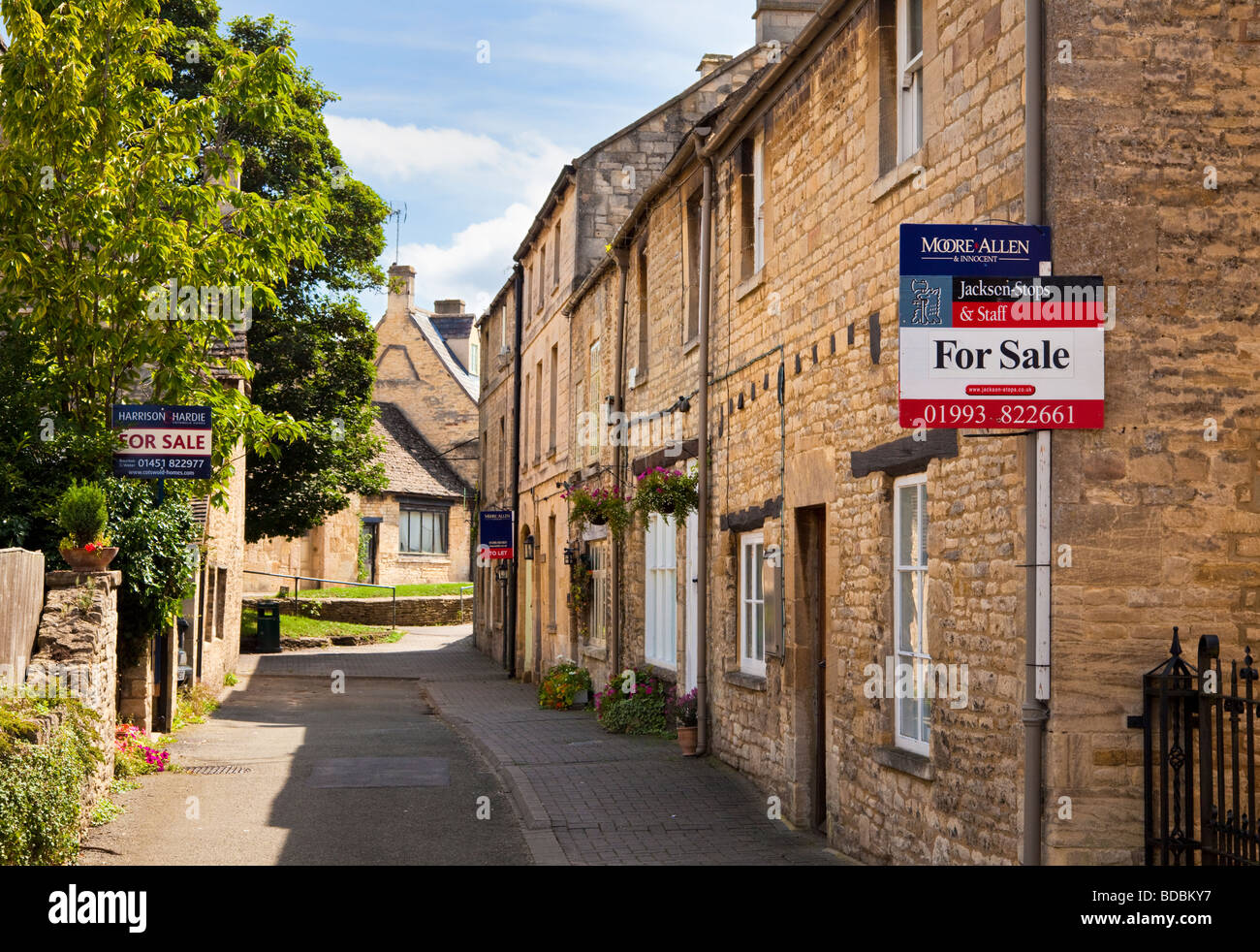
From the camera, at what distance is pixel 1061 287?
21.9 feet

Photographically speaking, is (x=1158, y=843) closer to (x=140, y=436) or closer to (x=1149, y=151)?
(x=1149, y=151)

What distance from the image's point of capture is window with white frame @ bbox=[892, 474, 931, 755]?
8.47 m

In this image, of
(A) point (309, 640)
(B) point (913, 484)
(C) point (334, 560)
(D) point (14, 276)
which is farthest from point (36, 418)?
(C) point (334, 560)

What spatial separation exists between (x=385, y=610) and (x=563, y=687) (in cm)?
2173

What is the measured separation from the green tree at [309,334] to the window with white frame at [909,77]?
22.2 meters

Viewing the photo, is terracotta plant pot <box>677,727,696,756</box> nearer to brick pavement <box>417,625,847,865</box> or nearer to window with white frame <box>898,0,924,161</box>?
brick pavement <box>417,625,847,865</box>

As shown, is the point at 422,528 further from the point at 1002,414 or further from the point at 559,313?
the point at 1002,414

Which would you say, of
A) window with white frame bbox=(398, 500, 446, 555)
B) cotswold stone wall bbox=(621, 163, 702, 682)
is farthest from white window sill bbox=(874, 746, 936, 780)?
window with white frame bbox=(398, 500, 446, 555)

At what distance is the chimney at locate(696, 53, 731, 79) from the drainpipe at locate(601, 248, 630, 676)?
21.0 ft

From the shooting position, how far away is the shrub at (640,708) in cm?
1588

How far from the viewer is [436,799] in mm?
11938

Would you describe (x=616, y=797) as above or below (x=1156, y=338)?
below

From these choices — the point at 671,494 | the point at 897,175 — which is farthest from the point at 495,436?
the point at 897,175

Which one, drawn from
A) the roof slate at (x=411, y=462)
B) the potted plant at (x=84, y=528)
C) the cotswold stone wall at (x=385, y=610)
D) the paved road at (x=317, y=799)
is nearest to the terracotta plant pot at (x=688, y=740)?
the paved road at (x=317, y=799)
